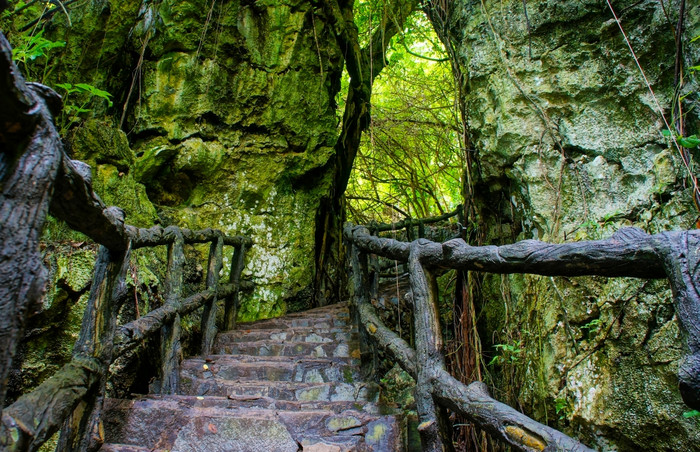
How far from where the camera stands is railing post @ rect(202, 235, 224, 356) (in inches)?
131

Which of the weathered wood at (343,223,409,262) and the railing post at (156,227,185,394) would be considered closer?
the weathered wood at (343,223,409,262)

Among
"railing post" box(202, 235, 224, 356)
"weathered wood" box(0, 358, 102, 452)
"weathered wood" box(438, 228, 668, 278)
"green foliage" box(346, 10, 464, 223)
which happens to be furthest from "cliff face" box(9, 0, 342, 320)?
"weathered wood" box(438, 228, 668, 278)

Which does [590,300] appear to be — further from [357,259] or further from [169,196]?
[169,196]

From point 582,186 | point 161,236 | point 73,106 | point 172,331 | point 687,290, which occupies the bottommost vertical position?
point 172,331

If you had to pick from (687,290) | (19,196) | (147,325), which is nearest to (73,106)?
(147,325)

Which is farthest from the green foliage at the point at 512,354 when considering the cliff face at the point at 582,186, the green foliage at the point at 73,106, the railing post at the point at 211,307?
the green foliage at the point at 73,106

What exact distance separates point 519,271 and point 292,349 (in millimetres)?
2384

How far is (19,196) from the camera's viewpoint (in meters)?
0.87

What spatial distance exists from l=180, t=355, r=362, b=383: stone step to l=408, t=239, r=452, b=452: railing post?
45.2 inches

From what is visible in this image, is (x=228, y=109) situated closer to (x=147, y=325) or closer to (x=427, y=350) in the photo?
(x=147, y=325)

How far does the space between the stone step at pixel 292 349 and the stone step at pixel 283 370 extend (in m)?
0.20

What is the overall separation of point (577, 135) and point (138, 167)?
4.07 m

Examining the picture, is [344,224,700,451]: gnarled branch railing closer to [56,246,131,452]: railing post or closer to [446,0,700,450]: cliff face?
[446,0,700,450]: cliff face

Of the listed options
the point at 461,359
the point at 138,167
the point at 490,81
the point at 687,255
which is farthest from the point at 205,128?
the point at 687,255
